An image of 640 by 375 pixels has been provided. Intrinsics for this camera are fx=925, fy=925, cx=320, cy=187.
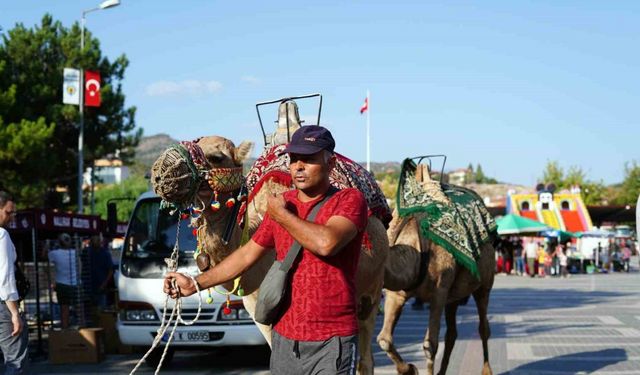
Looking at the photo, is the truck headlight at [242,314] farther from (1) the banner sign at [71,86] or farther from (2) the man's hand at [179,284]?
(1) the banner sign at [71,86]

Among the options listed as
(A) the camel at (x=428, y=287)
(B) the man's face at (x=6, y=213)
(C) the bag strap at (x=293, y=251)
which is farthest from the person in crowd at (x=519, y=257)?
(C) the bag strap at (x=293, y=251)

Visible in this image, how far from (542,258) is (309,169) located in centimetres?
3831

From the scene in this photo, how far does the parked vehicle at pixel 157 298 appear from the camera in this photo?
1190 cm

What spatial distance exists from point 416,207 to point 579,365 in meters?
3.67

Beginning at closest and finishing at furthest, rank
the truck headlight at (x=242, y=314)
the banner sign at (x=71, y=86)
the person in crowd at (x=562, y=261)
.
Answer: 1. the truck headlight at (x=242, y=314)
2. the banner sign at (x=71, y=86)
3. the person in crowd at (x=562, y=261)

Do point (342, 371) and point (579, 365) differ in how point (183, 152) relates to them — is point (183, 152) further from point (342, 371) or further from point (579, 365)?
point (579, 365)

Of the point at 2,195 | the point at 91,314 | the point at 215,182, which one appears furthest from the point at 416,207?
the point at 91,314

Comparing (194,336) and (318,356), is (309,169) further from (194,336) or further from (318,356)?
(194,336)

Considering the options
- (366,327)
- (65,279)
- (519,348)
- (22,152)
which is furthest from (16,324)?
(22,152)

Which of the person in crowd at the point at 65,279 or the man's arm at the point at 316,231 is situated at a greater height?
the man's arm at the point at 316,231

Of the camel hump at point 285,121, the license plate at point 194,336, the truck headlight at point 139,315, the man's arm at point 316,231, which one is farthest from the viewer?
the truck headlight at point 139,315

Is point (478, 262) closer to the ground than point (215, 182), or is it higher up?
closer to the ground

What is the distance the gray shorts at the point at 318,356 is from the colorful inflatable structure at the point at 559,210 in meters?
46.3

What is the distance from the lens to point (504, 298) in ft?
87.7
